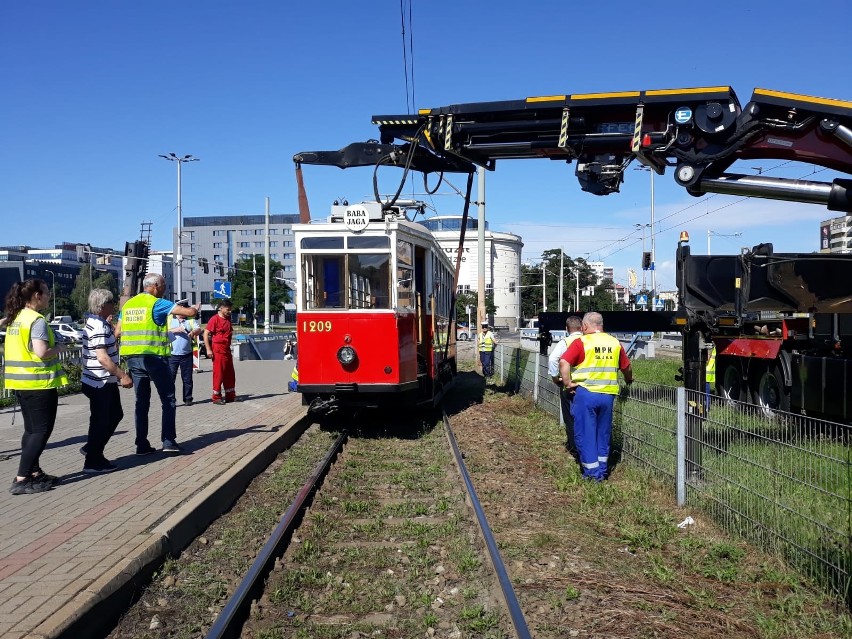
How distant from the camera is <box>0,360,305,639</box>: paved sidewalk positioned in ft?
14.2

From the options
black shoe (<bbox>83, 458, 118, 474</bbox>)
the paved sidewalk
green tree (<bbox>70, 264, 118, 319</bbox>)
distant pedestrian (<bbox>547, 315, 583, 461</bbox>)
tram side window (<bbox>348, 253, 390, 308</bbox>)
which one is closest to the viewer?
the paved sidewalk

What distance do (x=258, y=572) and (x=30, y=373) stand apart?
301cm

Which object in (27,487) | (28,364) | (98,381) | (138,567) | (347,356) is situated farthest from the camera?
(347,356)

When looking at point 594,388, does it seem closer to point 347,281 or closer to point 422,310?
point 347,281

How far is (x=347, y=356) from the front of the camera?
35.0 feet

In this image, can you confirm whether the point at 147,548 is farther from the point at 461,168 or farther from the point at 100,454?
the point at 461,168

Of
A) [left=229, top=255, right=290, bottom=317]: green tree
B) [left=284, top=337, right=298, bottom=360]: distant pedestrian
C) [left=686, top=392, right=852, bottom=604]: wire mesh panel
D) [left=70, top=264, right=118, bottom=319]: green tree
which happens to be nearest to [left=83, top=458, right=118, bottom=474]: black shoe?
[left=686, top=392, right=852, bottom=604]: wire mesh panel

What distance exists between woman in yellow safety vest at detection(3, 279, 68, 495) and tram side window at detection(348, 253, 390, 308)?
4.68m

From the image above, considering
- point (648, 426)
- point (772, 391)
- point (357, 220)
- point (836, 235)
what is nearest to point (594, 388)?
point (648, 426)

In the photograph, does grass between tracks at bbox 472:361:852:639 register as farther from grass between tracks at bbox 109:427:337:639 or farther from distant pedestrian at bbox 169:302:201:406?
distant pedestrian at bbox 169:302:201:406

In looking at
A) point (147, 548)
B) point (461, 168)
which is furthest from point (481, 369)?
point (147, 548)

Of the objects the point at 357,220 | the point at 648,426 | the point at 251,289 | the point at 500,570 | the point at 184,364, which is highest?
the point at 251,289

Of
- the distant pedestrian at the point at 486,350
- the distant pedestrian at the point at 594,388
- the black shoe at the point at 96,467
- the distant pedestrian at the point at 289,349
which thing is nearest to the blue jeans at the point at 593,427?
the distant pedestrian at the point at 594,388

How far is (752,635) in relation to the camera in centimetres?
425
